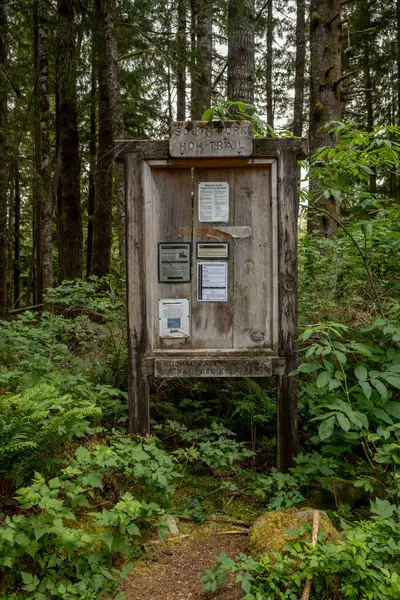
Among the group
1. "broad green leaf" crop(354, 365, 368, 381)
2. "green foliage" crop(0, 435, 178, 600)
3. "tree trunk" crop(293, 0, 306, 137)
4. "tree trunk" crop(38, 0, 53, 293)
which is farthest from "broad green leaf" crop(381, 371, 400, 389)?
"tree trunk" crop(293, 0, 306, 137)

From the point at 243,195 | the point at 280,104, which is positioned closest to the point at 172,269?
the point at 243,195

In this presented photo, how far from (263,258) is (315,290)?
1.62 meters

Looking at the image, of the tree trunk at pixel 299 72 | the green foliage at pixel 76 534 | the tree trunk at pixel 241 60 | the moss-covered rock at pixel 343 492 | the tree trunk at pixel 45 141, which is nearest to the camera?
the green foliage at pixel 76 534

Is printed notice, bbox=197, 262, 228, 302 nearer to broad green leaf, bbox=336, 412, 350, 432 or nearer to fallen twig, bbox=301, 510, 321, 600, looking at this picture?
broad green leaf, bbox=336, 412, 350, 432

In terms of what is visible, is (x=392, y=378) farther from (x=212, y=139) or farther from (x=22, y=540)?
(x=22, y=540)

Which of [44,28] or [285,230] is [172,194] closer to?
[285,230]

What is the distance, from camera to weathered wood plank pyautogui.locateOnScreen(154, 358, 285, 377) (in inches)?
156

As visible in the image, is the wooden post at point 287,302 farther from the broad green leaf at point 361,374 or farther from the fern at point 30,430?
the fern at point 30,430

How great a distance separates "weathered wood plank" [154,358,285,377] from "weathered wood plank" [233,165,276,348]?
Answer: 0.20 metres

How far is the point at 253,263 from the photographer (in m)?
4.10

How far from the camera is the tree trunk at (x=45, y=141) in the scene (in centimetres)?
991

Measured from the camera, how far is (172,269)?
13.3 ft

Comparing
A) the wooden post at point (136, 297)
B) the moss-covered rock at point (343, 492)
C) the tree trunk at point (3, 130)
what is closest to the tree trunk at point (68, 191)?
the tree trunk at point (3, 130)

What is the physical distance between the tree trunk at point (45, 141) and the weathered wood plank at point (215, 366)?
A: 22.2 ft
